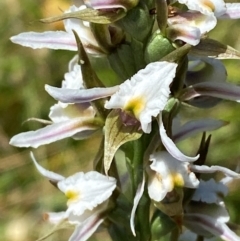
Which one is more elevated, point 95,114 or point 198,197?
point 95,114

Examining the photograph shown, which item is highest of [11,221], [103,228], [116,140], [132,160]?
[116,140]

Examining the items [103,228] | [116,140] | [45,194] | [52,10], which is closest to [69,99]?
[116,140]

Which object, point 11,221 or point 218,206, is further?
point 11,221

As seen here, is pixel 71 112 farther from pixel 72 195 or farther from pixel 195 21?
pixel 195 21

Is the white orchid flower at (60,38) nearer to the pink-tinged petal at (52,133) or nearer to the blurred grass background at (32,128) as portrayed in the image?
the pink-tinged petal at (52,133)

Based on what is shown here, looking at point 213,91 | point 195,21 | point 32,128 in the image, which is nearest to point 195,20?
point 195,21

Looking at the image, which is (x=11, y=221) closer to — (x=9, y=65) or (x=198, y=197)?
(x=9, y=65)
